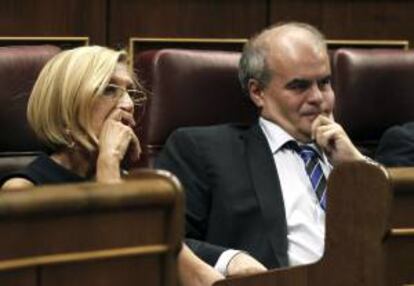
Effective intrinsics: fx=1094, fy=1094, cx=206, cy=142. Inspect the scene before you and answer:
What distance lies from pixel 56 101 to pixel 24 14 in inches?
50.5

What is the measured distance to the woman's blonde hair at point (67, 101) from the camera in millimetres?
2043

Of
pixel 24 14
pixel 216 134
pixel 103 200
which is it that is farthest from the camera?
pixel 24 14

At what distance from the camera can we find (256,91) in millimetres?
2562

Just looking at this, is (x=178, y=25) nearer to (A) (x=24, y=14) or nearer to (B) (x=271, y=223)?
(A) (x=24, y=14)

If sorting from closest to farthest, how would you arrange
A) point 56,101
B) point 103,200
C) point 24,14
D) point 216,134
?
point 103,200
point 56,101
point 216,134
point 24,14

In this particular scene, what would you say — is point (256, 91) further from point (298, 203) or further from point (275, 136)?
point (298, 203)

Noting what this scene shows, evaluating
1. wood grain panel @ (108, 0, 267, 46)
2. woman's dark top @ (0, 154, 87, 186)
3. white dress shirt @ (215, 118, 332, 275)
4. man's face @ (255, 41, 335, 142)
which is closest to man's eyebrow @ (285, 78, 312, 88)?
man's face @ (255, 41, 335, 142)

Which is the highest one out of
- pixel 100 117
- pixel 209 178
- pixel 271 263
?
pixel 100 117

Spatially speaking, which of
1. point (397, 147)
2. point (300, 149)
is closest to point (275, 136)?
point (300, 149)

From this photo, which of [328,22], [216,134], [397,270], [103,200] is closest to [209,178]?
[216,134]

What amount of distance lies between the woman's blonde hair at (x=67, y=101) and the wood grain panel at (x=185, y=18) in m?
1.32

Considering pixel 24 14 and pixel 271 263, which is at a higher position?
pixel 24 14

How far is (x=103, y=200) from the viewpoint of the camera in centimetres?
128

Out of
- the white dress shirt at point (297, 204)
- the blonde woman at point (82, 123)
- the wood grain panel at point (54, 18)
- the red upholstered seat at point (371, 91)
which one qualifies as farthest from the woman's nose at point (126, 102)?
the wood grain panel at point (54, 18)
